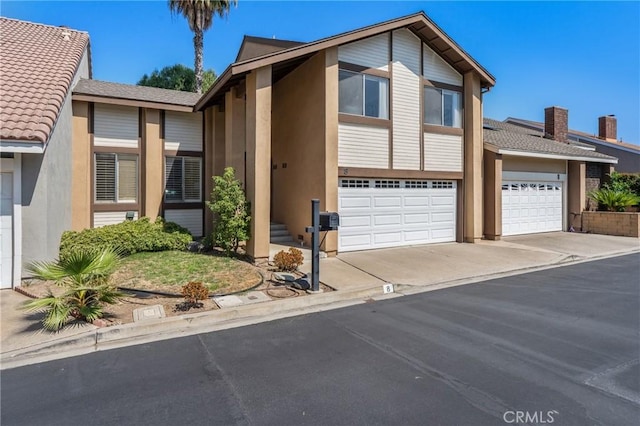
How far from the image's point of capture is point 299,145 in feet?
41.0

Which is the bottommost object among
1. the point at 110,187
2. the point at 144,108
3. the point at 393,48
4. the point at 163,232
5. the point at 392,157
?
the point at 163,232

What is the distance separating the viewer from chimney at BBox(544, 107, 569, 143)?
840 inches

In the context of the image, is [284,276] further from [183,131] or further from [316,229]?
[183,131]

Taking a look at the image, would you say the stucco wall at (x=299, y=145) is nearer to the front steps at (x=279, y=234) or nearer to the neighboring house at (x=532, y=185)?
the front steps at (x=279, y=234)

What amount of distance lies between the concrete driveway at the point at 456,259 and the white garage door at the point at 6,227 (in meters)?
6.46

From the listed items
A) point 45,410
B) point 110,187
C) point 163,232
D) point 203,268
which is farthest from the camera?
point 110,187

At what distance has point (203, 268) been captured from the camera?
8.88 m

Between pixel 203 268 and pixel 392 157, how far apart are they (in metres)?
6.97

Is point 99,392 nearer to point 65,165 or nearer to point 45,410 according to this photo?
point 45,410

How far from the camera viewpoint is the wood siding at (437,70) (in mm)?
13188

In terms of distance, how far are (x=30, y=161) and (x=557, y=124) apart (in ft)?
79.4

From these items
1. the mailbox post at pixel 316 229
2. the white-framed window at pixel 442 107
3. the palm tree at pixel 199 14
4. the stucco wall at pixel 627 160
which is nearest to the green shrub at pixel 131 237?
the mailbox post at pixel 316 229

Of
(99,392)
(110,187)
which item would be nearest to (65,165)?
(110,187)

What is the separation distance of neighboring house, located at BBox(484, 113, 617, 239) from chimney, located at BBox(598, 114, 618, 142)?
450 inches
